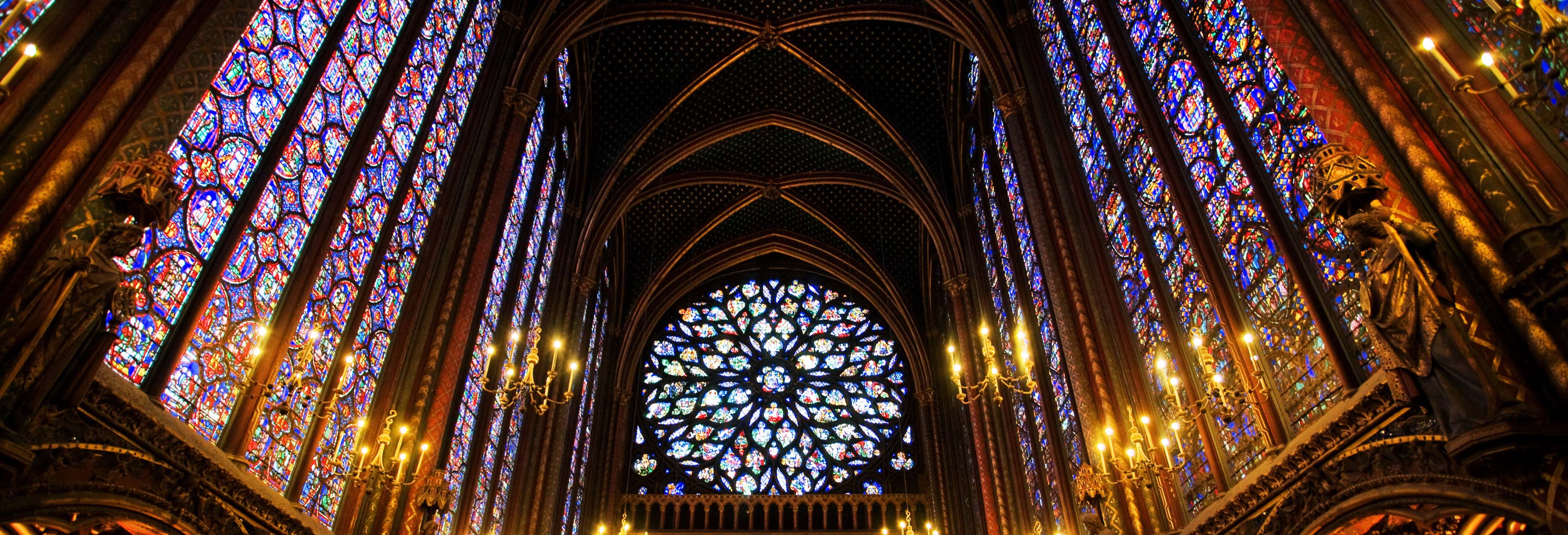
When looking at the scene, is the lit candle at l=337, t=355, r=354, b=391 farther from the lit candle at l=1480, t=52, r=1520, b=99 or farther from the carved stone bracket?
the lit candle at l=1480, t=52, r=1520, b=99

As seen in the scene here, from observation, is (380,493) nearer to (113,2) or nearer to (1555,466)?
(113,2)

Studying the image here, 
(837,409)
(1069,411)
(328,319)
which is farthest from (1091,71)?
(837,409)

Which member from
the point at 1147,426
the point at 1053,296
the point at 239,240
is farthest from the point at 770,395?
the point at 239,240

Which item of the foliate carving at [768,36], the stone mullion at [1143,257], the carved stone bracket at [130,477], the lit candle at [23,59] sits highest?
the foliate carving at [768,36]

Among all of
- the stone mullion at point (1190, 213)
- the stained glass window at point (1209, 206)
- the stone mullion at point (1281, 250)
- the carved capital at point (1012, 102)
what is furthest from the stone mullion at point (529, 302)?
the stone mullion at point (1281, 250)

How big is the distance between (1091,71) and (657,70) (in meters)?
9.47

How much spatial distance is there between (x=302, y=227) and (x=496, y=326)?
208 inches

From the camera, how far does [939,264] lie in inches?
893

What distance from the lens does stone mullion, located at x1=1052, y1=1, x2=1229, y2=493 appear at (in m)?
9.08

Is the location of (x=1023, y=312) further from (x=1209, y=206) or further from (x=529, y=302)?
(x=529, y=302)

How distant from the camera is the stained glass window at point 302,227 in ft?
23.4

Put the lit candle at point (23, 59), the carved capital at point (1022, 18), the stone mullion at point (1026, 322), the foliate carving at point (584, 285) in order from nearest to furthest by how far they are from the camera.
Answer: the lit candle at point (23, 59), the stone mullion at point (1026, 322), the carved capital at point (1022, 18), the foliate carving at point (584, 285)

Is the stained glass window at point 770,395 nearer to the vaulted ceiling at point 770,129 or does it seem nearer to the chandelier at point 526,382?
the vaulted ceiling at point 770,129

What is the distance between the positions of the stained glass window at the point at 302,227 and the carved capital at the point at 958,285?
416 inches
